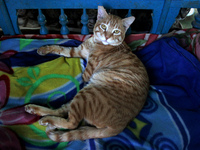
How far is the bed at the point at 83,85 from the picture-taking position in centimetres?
112

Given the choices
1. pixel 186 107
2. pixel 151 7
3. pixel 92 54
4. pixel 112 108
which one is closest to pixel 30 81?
pixel 92 54

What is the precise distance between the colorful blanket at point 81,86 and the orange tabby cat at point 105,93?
3.3 inches

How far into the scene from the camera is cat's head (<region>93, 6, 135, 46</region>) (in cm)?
150

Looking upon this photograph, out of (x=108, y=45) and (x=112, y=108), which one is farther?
(x=108, y=45)

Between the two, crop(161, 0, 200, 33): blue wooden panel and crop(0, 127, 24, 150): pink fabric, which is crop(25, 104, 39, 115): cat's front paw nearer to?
crop(0, 127, 24, 150): pink fabric

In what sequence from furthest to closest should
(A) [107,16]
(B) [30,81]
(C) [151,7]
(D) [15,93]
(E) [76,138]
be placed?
(C) [151,7] < (A) [107,16] < (B) [30,81] < (D) [15,93] < (E) [76,138]

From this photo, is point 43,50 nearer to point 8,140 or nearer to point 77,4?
point 77,4

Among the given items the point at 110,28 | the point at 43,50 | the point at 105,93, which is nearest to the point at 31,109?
the point at 105,93

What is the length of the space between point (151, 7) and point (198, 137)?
1.42 metres

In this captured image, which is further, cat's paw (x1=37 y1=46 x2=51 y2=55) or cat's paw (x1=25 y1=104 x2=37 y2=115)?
cat's paw (x1=37 y1=46 x2=51 y2=55)

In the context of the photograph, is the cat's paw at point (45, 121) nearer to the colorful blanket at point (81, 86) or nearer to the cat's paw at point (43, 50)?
the colorful blanket at point (81, 86)

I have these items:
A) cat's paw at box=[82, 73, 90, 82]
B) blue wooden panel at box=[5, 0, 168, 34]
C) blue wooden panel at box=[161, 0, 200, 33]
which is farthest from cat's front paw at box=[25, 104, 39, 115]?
blue wooden panel at box=[161, 0, 200, 33]

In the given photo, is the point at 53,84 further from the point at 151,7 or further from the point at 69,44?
the point at 151,7

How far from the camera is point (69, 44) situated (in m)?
1.89
